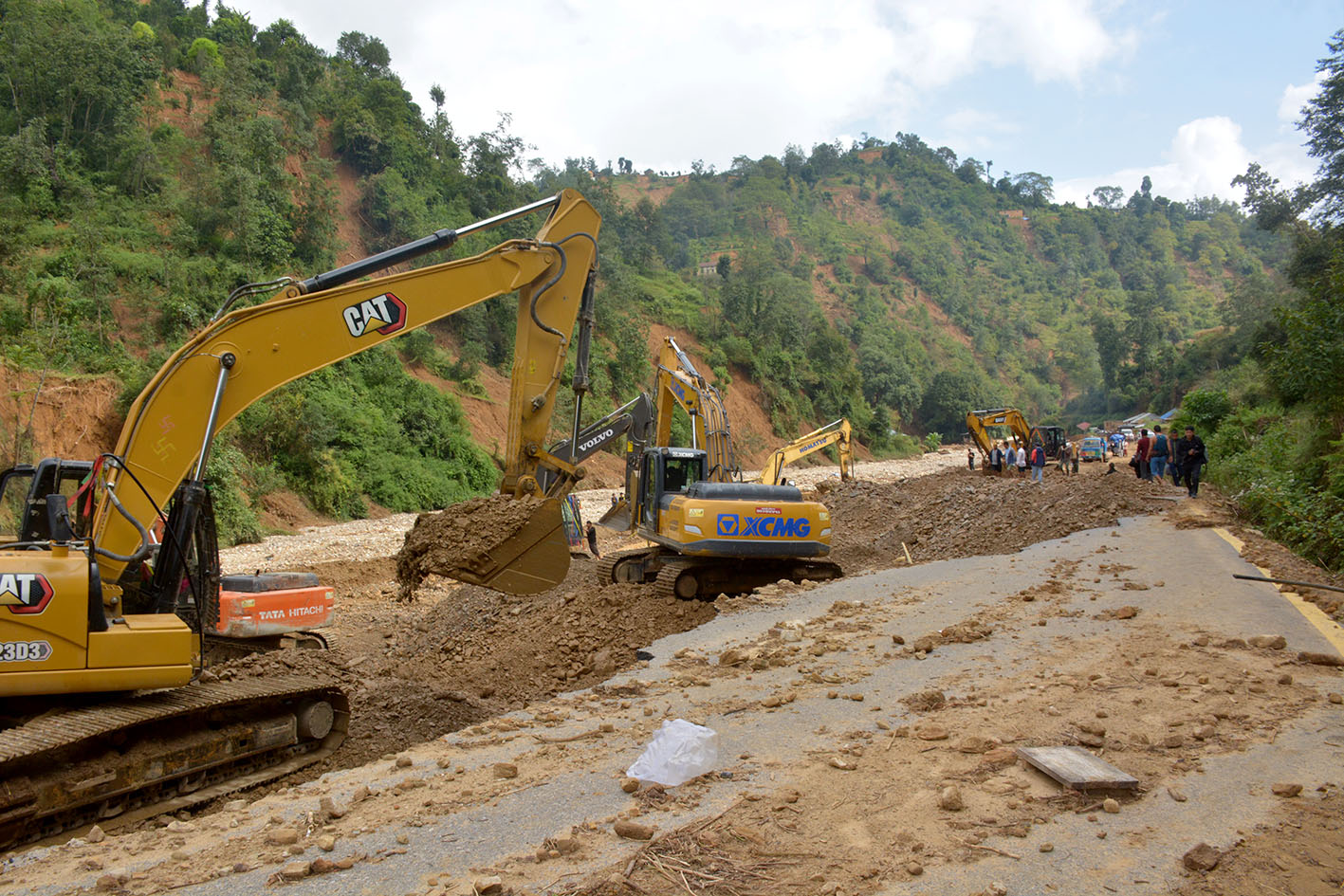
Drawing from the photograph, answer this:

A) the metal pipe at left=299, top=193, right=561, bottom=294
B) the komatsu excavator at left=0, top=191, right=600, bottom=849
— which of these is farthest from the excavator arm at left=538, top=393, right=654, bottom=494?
the komatsu excavator at left=0, top=191, right=600, bottom=849

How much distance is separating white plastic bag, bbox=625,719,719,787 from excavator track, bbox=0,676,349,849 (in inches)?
118

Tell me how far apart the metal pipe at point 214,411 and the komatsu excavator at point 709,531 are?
6093 millimetres

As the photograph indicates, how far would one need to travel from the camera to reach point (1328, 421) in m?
12.5

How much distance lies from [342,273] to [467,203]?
47907 mm

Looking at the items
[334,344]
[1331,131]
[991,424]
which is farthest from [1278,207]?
[334,344]

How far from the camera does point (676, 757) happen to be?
4.64 meters

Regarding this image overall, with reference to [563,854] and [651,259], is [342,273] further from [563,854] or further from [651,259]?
[651,259]

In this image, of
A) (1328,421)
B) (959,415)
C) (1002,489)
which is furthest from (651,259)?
(1328,421)

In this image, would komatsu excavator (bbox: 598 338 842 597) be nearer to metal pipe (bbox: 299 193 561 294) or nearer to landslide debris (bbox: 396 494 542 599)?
landslide debris (bbox: 396 494 542 599)

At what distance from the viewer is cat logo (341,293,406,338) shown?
7320 millimetres

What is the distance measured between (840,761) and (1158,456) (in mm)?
19242

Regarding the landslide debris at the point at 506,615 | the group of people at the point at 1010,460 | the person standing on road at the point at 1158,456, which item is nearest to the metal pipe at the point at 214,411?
the landslide debris at the point at 506,615

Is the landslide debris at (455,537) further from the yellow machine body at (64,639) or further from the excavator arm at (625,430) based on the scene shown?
the excavator arm at (625,430)

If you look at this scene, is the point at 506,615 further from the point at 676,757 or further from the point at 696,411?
the point at 676,757
